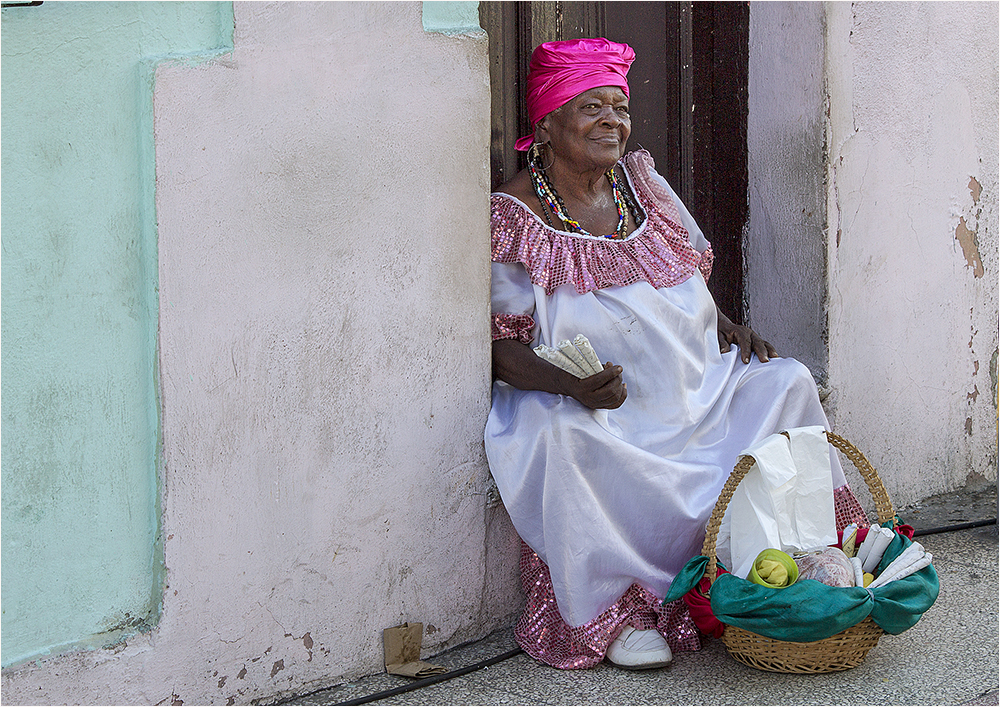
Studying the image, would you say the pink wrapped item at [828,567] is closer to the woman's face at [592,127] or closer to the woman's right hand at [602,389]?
the woman's right hand at [602,389]

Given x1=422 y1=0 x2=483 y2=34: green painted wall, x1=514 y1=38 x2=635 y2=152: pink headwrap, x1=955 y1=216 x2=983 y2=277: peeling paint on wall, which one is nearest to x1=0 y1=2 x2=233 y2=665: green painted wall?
Result: x1=422 y1=0 x2=483 y2=34: green painted wall

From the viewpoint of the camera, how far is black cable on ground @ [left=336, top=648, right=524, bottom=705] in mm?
2689

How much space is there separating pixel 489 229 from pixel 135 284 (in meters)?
1.02

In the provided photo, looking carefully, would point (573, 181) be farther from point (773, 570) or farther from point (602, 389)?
point (773, 570)

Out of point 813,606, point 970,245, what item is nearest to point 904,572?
point 813,606

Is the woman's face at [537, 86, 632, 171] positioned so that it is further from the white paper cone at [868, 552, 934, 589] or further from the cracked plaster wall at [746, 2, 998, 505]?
the white paper cone at [868, 552, 934, 589]

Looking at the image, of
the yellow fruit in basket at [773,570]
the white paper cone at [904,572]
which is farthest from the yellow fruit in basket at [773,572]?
the white paper cone at [904,572]

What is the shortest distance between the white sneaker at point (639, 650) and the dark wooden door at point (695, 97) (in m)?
1.77

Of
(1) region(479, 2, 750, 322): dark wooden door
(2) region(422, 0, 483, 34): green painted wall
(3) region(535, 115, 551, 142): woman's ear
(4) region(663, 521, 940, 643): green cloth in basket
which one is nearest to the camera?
(4) region(663, 521, 940, 643): green cloth in basket

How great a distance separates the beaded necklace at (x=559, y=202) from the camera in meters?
3.24

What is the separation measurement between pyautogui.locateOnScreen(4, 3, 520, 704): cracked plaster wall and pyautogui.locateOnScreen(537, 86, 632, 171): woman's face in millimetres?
405

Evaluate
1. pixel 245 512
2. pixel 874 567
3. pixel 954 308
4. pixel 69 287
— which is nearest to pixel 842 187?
pixel 954 308

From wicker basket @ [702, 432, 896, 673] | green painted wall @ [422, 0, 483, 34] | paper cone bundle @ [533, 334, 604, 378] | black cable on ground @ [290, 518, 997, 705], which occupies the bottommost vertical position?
black cable on ground @ [290, 518, 997, 705]

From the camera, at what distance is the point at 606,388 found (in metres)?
2.86
